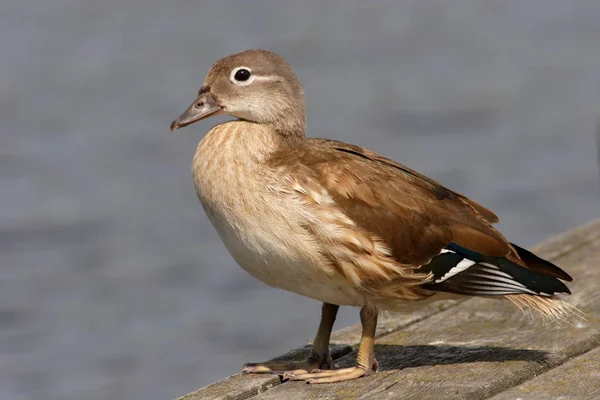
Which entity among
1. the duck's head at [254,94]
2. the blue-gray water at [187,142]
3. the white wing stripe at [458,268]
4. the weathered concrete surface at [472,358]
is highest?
the blue-gray water at [187,142]

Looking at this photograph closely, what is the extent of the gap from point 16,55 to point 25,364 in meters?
5.55

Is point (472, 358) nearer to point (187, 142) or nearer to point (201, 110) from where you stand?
point (201, 110)

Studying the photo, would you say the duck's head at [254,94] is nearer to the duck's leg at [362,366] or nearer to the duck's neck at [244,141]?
the duck's neck at [244,141]

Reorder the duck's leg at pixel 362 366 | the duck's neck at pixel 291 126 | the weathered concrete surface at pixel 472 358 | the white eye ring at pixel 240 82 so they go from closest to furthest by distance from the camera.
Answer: the weathered concrete surface at pixel 472 358 < the duck's leg at pixel 362 366 < the duck's neck at pixel 291 126 < the white eye ring at pixel 240 82

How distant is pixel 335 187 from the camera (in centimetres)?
479

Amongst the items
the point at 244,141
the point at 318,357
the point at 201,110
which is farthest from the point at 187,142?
the point at 318,357

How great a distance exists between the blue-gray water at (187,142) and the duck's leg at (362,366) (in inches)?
139

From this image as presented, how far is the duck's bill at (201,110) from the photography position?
540 centimetres

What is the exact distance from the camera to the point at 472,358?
468 centimetres

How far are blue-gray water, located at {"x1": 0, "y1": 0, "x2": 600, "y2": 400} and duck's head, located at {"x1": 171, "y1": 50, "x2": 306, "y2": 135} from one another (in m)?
3.16

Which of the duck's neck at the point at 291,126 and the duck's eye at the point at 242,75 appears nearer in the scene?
the duck's neck at the point at 291,126

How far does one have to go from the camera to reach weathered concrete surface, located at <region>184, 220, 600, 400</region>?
170 inches

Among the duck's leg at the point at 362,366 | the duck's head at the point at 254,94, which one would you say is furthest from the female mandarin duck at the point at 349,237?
the duck's head at the point at 254,94

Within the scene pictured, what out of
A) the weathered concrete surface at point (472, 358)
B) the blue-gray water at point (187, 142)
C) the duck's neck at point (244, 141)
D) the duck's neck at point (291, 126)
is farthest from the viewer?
the blue-gray water at point (187, 142)
